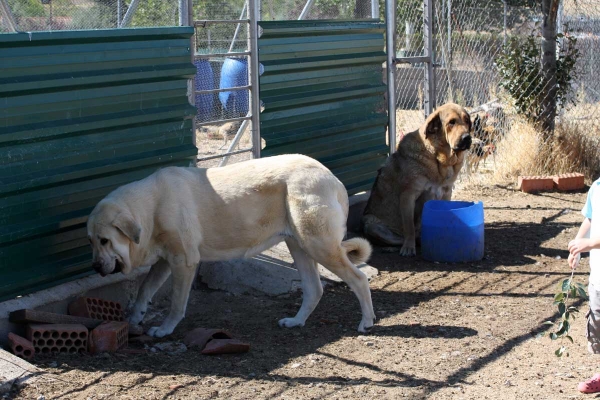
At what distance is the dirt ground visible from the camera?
4957 mm

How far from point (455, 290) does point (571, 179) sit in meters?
4.97

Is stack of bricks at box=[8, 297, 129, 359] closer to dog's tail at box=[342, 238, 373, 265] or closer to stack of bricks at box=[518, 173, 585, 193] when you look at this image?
dog's tail at box=[342, 238, 373, 265]

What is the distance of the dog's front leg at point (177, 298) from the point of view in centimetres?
609

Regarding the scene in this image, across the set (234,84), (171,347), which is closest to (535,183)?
(234,84)

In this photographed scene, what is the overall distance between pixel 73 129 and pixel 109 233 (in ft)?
3.22

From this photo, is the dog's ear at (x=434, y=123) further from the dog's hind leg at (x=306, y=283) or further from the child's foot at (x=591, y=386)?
the child's foot at (x=591, y=386)

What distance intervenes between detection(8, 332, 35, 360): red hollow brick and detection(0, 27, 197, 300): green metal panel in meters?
0.57

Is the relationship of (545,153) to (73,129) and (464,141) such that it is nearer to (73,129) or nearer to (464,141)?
(464,141)

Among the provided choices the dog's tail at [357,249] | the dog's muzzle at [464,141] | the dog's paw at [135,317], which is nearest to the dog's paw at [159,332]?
the dog's paw at [135,317]

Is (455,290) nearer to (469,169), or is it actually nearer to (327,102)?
(327,102)

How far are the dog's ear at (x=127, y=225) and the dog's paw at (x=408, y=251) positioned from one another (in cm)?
375

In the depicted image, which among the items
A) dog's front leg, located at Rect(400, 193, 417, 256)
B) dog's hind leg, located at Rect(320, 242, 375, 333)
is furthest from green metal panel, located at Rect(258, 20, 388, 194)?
dog's hind leg, located at Rect(320, 242, 375, 333)

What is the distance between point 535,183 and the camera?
1151 cm

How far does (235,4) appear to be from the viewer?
7.71 metres
